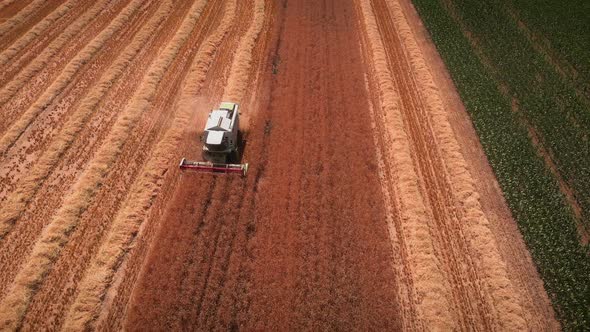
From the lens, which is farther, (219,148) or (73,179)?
(219,148)

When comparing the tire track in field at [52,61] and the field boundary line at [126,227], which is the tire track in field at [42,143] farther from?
the field boundary line at [126,227]

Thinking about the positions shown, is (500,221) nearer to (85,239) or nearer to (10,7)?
(85,239)

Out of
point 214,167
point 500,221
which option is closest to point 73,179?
point 214,167

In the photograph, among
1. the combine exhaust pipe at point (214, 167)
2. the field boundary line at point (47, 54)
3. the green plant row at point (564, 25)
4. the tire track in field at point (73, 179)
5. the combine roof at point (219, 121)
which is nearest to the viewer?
the tire track in field at point (73, 179)

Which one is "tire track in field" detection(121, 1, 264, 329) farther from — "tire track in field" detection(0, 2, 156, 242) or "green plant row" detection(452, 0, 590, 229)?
"green plant row" detection(452, 0, 590, 229)

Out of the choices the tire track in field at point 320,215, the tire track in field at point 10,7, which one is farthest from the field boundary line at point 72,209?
the tire track in field at point 10,7

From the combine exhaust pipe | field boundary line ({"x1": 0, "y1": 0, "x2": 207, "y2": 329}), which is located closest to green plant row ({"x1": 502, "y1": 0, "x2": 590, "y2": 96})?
the combine exhaust pipe
